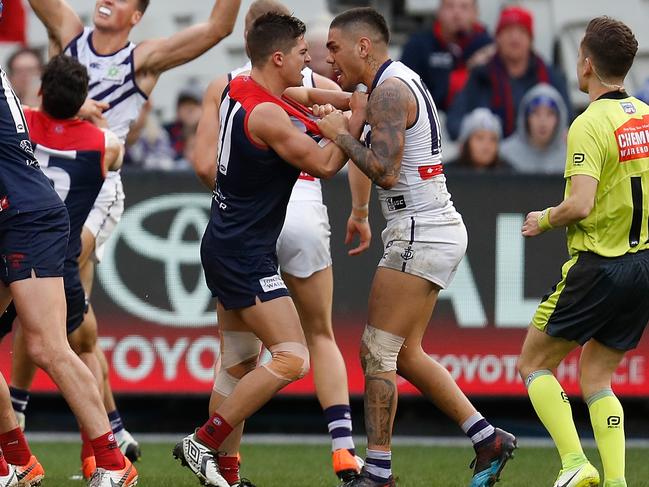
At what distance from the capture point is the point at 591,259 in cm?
660

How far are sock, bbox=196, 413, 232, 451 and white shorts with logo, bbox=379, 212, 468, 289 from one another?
116 cm

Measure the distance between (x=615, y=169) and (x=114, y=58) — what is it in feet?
11.9

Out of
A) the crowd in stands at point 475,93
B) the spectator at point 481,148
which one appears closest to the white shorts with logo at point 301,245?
the spectator at point 481,148

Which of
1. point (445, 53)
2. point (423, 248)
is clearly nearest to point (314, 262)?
point (423, 248)

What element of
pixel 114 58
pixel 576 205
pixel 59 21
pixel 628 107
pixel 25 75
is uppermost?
pixel 59 21

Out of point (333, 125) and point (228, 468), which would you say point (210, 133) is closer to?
point (333, 125)

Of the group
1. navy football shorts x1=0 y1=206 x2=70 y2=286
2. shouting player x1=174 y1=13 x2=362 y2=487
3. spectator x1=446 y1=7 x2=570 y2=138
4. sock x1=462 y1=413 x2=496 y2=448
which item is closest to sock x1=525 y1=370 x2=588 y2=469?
sock x1=462 y1=413 x2=496 y2=448

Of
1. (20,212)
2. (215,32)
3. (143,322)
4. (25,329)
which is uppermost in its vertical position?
(215,32)

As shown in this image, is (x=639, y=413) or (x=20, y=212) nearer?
(x=20, y=212)

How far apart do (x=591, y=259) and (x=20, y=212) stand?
2.85 meters

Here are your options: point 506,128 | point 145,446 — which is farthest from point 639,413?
point 145,446

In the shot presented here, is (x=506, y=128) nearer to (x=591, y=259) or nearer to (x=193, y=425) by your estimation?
(x=193, y=425)

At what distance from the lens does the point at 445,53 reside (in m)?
12.7

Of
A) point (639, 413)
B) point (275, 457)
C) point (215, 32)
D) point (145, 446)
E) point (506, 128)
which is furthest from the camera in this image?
point (506, 128)
